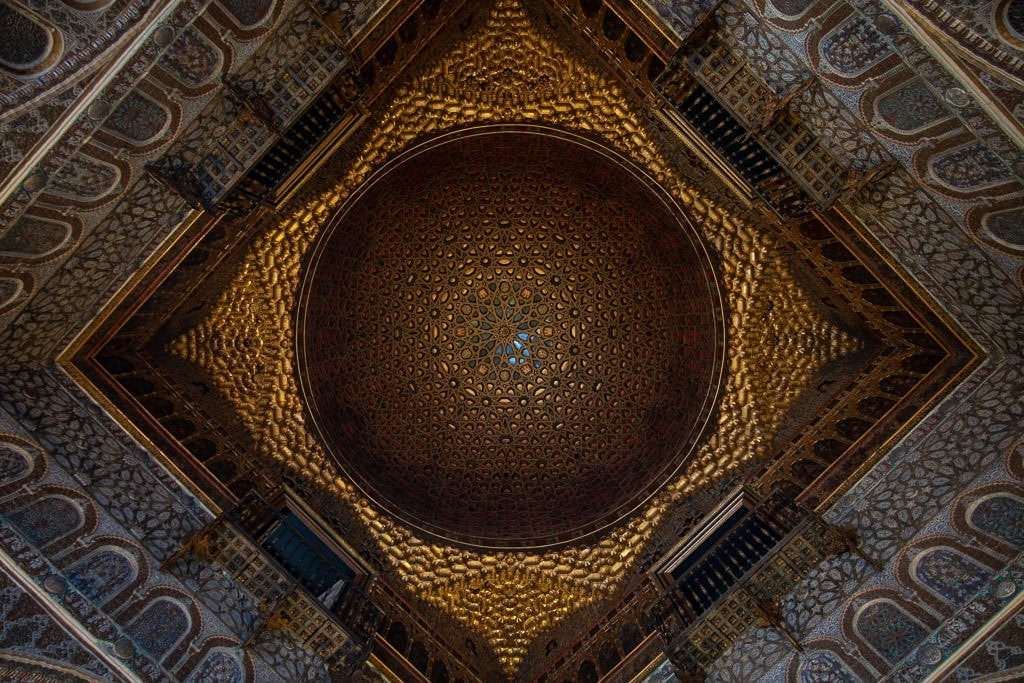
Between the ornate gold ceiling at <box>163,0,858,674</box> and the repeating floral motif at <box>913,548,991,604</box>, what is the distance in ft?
6.56

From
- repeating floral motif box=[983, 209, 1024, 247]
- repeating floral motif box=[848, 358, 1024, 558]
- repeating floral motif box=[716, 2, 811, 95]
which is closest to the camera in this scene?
repeating floral motif box=[983, 209, 1024, 247]

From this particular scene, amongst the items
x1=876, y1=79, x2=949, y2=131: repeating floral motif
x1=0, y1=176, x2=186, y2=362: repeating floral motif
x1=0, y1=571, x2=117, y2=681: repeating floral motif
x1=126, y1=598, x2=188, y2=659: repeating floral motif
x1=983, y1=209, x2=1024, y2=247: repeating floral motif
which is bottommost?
x1=0, y1=571, x2=117, y2=681: repeating floral motif

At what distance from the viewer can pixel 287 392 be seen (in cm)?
802

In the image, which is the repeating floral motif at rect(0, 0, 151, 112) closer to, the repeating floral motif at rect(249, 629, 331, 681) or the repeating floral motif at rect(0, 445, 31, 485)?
the repeating floral motif at rect(0, 445, 31, 485)

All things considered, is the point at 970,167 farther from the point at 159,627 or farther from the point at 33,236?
the point at 159,627

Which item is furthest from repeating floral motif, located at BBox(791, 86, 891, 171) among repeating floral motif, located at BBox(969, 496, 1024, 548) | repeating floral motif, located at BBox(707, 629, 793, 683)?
repeating floral motif, located at BBox(707, 629, 793, 683)

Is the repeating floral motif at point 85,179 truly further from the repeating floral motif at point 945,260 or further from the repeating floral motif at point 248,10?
the repeating floral motif at point 945,260

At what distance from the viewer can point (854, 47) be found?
5234 millimetres

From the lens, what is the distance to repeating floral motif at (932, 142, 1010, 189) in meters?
5.06

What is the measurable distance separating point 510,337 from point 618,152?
111 inches

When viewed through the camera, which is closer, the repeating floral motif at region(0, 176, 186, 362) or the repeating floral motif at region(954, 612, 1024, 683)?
the repeating floral motif at region(954, 612, 1024, 683)

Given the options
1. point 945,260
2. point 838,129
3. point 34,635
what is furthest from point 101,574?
point 945,260

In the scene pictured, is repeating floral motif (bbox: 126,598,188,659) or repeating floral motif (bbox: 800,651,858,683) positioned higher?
repeating floral motif (bbox: 800,651,858,683)

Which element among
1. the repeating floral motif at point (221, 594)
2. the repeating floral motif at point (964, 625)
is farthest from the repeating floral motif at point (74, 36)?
the repeating floral motif at point (964, 625)
